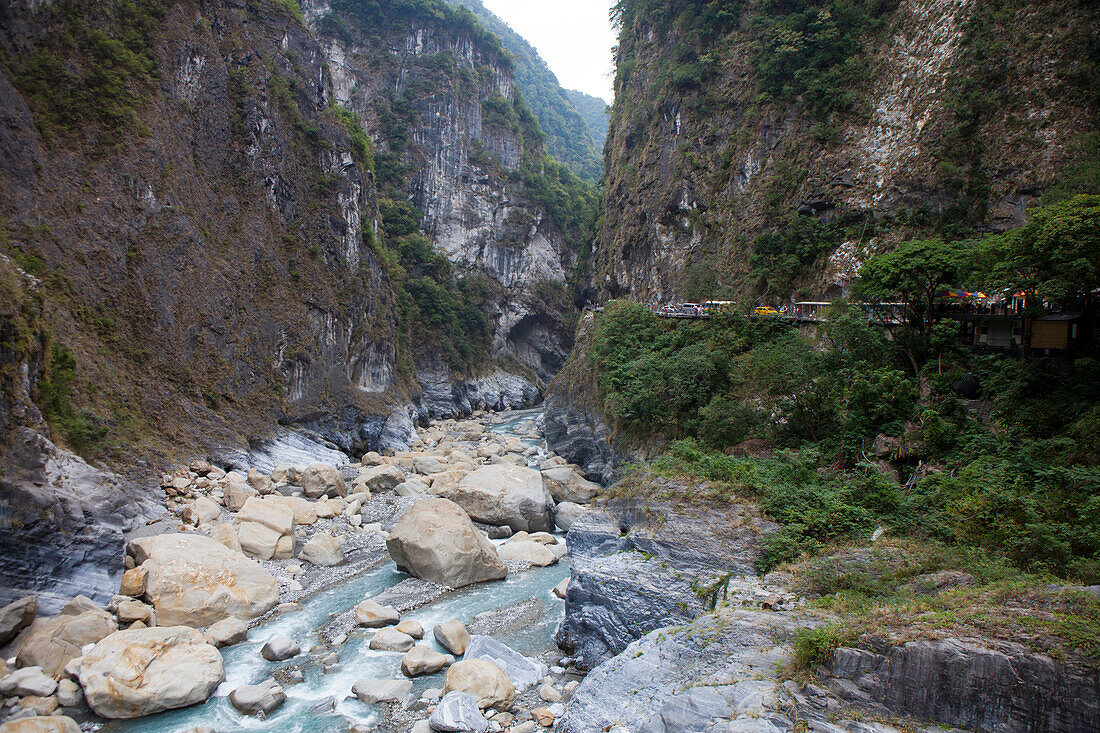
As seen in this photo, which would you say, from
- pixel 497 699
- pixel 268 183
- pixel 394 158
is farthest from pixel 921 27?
pixel 394 158

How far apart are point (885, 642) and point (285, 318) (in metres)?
28.3

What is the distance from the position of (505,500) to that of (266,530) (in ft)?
22.7

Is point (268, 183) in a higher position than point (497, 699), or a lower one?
higher

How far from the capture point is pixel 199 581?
1163cm

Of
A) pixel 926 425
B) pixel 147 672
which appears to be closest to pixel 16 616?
pixel 147 672

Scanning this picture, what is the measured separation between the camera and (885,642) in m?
5.77

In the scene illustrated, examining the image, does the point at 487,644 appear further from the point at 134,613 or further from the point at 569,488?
the point at 569,488

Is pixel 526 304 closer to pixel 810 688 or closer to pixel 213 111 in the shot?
pixel 213 111

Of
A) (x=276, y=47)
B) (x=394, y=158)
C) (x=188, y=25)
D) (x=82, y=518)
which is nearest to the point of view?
(x=82, y=518)

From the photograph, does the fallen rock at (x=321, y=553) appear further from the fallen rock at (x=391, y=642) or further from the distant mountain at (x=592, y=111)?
the distant mountain at (x=592, y=111)

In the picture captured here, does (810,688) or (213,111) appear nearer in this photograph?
(810,688)

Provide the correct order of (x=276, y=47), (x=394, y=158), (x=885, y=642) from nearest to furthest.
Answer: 1. (x=885, y=642)
2. (x=276, y=47)
3. (x=394, y=158)

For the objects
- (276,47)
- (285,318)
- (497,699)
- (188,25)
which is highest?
(276,47)

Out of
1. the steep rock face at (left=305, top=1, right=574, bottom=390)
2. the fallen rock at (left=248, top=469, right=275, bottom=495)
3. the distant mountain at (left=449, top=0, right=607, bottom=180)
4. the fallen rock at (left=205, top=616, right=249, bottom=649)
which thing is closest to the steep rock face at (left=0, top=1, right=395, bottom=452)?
the fallen rock at (left=248, top=469, right=275, bottom=495)
